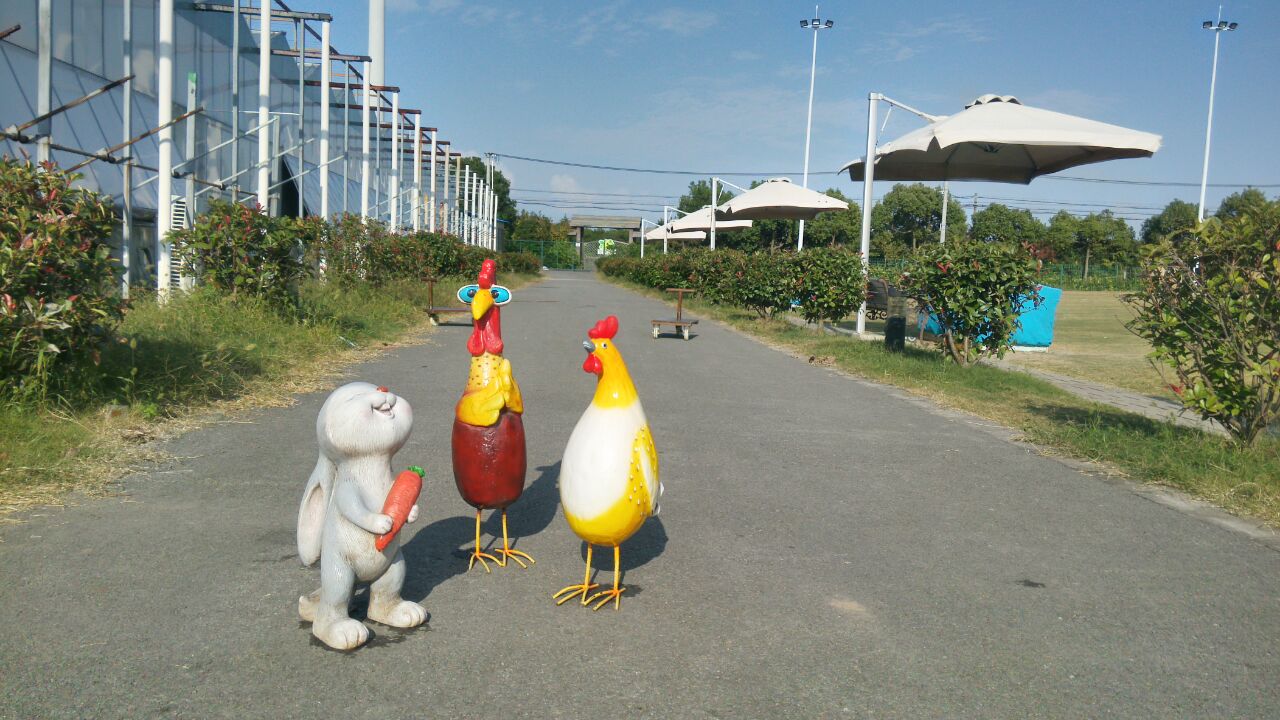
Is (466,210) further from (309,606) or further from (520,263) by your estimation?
(309,606)

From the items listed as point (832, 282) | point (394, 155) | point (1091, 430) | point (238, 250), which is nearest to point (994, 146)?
point (832, 282)

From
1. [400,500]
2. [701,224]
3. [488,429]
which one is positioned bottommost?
[400,500]

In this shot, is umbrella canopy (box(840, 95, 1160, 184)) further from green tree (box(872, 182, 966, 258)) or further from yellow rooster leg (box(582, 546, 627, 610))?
green tree (box(872, 182, 966, 258))

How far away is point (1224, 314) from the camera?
6.23 m

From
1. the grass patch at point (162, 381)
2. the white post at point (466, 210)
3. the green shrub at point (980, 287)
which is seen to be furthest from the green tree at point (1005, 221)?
the grass patch at point (162, 381)

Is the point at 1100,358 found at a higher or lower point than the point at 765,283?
lower

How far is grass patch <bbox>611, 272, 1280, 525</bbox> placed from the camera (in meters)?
5.69

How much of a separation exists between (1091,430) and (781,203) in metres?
14.0

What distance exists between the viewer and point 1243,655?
3.34 m

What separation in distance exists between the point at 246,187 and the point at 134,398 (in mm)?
13518

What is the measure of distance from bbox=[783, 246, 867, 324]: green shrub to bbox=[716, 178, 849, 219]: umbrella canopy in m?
4.41

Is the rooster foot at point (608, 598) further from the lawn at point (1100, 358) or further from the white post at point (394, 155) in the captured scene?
the white post at point (394, 155)

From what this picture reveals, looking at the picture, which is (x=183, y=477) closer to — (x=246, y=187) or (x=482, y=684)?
(x=482, y=684)

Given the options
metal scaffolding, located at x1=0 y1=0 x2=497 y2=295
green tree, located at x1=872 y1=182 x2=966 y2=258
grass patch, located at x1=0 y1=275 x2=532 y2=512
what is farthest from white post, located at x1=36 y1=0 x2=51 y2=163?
green tree, located at x1=872 y1=182 x2=966 y2=258
